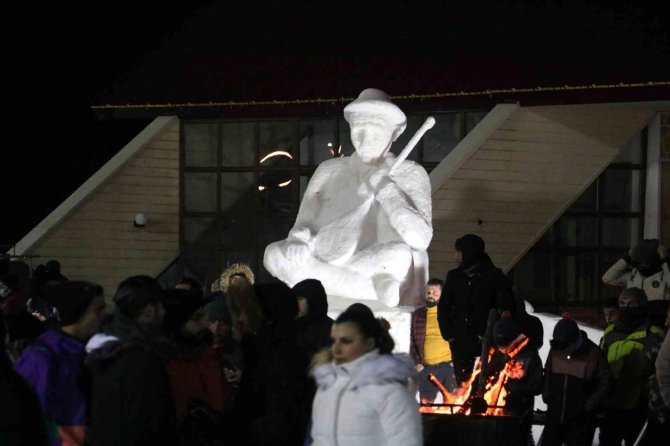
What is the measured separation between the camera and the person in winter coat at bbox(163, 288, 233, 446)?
597cm

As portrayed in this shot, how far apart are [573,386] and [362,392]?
4.16 meters

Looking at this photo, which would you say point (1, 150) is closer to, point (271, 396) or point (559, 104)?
point (559, 104)

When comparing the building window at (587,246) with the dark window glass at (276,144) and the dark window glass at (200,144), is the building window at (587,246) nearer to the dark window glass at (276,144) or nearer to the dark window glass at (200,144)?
the dark window glass at (276,144)

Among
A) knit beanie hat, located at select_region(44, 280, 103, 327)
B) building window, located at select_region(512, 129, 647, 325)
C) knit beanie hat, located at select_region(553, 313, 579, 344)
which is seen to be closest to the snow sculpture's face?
knit beanie hat, located at select_region(553, 313, 579, 344)

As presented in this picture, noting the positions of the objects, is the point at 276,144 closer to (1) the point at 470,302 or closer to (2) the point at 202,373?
(1) the point at 470,302

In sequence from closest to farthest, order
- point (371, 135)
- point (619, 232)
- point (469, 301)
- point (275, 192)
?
point (469, 301), point (371, 135), point (619, 232), point (275, 192)

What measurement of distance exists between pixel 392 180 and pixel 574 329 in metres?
2.13

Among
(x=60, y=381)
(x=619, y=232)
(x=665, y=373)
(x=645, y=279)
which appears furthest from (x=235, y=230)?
(x=60, y=381)

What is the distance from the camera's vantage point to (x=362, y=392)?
5516 millimetres

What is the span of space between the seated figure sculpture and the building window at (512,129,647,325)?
6378 millimetres

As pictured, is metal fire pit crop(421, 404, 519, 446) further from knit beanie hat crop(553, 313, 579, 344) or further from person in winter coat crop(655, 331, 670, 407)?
knit beanie hat crop(553, 313, 579, 344)

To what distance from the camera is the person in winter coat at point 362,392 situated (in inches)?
215

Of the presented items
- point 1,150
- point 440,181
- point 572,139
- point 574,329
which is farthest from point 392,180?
point 1,150

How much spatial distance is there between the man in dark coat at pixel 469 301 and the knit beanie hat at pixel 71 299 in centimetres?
389
